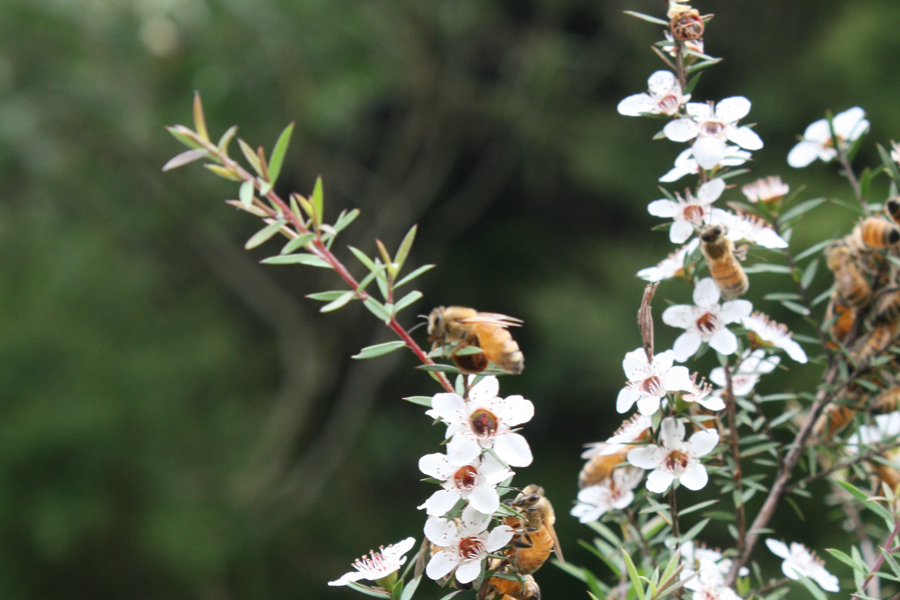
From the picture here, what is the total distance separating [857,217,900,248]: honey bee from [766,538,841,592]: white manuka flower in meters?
0.26

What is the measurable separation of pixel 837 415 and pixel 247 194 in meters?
0.54

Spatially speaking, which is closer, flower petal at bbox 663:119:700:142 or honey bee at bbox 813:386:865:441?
flower petal at bbox 663:119:700:142

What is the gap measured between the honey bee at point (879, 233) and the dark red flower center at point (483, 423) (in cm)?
40

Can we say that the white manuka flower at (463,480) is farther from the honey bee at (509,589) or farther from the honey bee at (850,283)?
the honey bee at (850,283)

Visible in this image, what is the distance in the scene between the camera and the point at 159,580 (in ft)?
11.2

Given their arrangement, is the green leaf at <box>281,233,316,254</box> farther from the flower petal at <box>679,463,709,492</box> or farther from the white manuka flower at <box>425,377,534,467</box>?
the flower petal at <box>679,463,709,492</box>

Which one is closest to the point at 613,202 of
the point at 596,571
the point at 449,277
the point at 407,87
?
the point at 449,277

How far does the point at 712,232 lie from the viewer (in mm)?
530

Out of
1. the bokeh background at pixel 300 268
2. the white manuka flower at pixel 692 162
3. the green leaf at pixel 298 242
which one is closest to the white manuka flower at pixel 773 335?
the white manuka flower at pixel 692 162

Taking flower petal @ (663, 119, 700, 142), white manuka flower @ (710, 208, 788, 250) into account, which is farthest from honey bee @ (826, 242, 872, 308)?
flower petal @ (663, 119, 700, 142)

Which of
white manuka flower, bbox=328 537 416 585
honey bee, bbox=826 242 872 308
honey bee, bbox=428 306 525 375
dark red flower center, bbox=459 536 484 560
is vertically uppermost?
honey bee, bbox=826 242 872 308

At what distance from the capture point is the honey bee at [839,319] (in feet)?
2.12

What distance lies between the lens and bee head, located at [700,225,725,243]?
1.74 ft

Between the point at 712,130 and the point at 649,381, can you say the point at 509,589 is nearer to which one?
the point at 649,381
